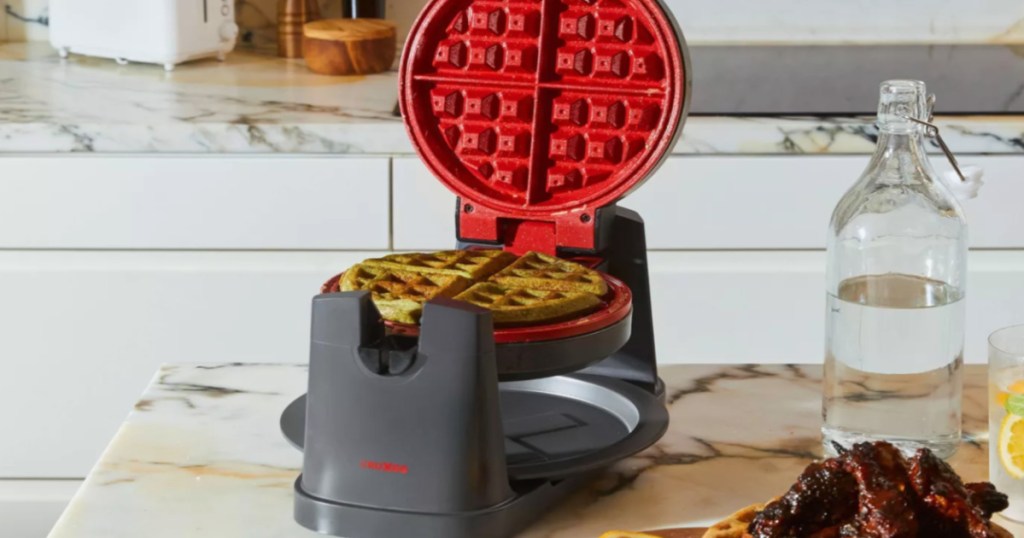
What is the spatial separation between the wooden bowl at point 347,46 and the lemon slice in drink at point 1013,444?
5.30 ft

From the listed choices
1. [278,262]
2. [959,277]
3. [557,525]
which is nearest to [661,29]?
[959,277]

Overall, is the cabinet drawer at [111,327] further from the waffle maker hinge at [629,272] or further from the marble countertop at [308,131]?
the waffle maker hinge at [629,272]

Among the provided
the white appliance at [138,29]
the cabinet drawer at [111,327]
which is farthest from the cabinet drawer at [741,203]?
the white appliance at [138,29]

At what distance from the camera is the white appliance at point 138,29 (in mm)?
2418

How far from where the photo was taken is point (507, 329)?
39.9 inches

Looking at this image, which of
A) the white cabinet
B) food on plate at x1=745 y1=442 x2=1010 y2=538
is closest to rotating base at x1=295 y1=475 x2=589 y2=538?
food on plate at x1=745 y1=442 x2=1010 y2=538

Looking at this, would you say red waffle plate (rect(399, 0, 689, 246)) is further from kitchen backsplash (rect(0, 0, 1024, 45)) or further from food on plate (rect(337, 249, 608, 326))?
kitchen backsplash (rect(0, 0, 1024, 45))

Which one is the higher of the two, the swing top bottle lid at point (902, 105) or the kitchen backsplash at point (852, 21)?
the kitchen backsplash at point (852, 21)

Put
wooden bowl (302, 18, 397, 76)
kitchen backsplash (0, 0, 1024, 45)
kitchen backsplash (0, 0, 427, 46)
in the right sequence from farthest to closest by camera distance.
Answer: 1. kitchen backsplash (0, 0, 427, 46)
2. kitchen backsplash (0, 0, 1024, 45)
3. wooden bowl (302, 18, 397, 76)

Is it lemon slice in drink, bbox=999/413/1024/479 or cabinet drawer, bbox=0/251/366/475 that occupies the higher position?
lemon slice in drink, bbox=999/413/1024/479

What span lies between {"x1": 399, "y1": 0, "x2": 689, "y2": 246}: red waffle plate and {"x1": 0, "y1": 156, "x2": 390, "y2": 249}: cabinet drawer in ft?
2.55

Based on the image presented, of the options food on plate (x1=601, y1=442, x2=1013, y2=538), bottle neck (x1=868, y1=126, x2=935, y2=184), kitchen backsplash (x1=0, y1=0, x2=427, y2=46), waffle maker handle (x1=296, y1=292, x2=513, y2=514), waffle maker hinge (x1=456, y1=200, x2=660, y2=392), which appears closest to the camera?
food on plate (x1=601, y1=442, x2=1013, y2=538)

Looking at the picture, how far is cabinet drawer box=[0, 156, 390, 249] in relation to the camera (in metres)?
2.08

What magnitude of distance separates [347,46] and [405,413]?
1.54m
